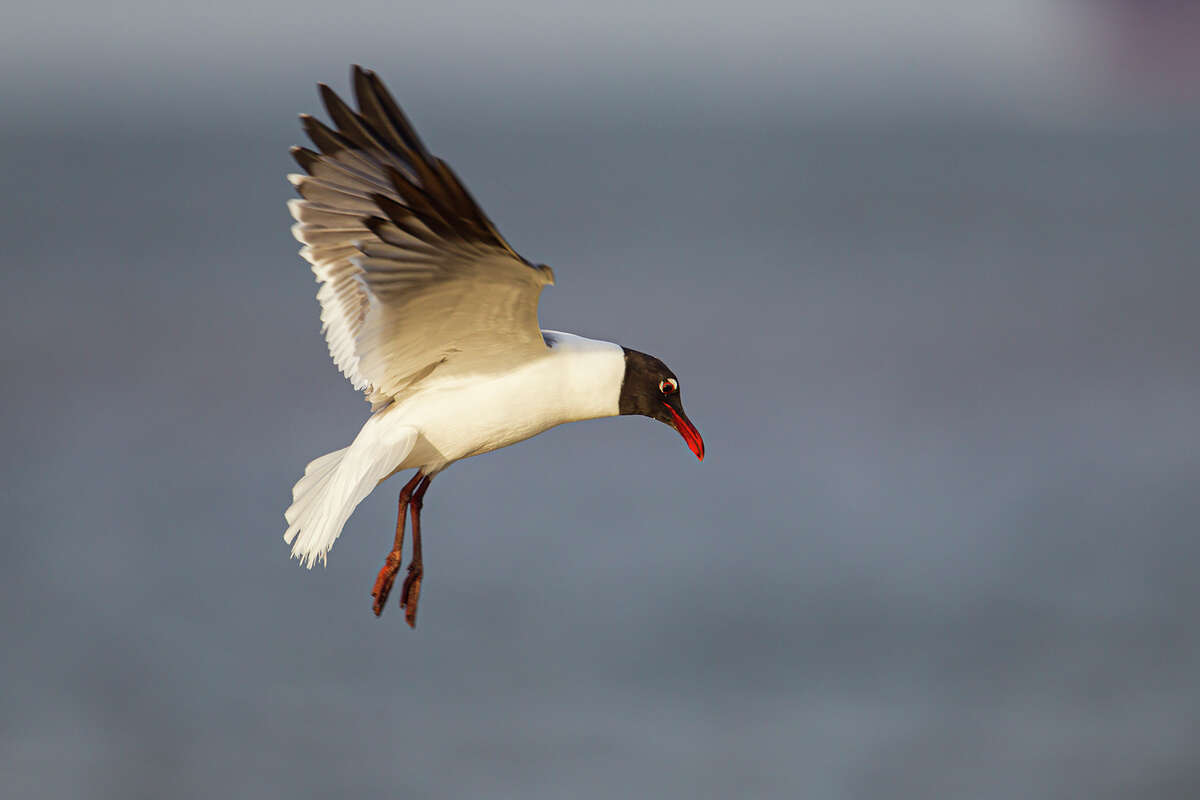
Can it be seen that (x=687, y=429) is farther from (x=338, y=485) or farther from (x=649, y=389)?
Answer: (x=338, y=485)

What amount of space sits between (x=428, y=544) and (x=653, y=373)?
8.08m

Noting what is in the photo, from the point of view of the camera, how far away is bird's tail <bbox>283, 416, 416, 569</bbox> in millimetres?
5598

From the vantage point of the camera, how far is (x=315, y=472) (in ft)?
19.6

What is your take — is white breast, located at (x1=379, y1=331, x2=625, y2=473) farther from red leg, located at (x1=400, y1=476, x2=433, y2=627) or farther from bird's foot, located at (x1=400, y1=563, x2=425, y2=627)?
bird's foot, located at (x1=400, y1=563, x2=425, y2=627)

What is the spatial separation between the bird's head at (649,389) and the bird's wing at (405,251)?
Result: 37cm

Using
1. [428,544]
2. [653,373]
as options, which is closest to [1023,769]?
[428,544]

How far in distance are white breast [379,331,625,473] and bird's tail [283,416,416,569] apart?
0.09 m

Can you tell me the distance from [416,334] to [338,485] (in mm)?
608

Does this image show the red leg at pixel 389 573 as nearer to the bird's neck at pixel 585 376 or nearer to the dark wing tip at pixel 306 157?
the bird's neck at pixel 585 376

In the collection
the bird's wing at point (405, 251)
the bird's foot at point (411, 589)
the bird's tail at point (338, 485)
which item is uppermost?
the bird's wing at point (405, 251)

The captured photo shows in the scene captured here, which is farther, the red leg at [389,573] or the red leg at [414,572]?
the red leg at [414,572]

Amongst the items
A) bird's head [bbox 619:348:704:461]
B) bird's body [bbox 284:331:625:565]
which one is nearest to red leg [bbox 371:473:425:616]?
bird's body [bbox 284:331:625:565]

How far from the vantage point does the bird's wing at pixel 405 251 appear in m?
5.22

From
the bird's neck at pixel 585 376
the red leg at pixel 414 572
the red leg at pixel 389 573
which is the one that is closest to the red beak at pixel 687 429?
the bird's neck at pixel 585 376
